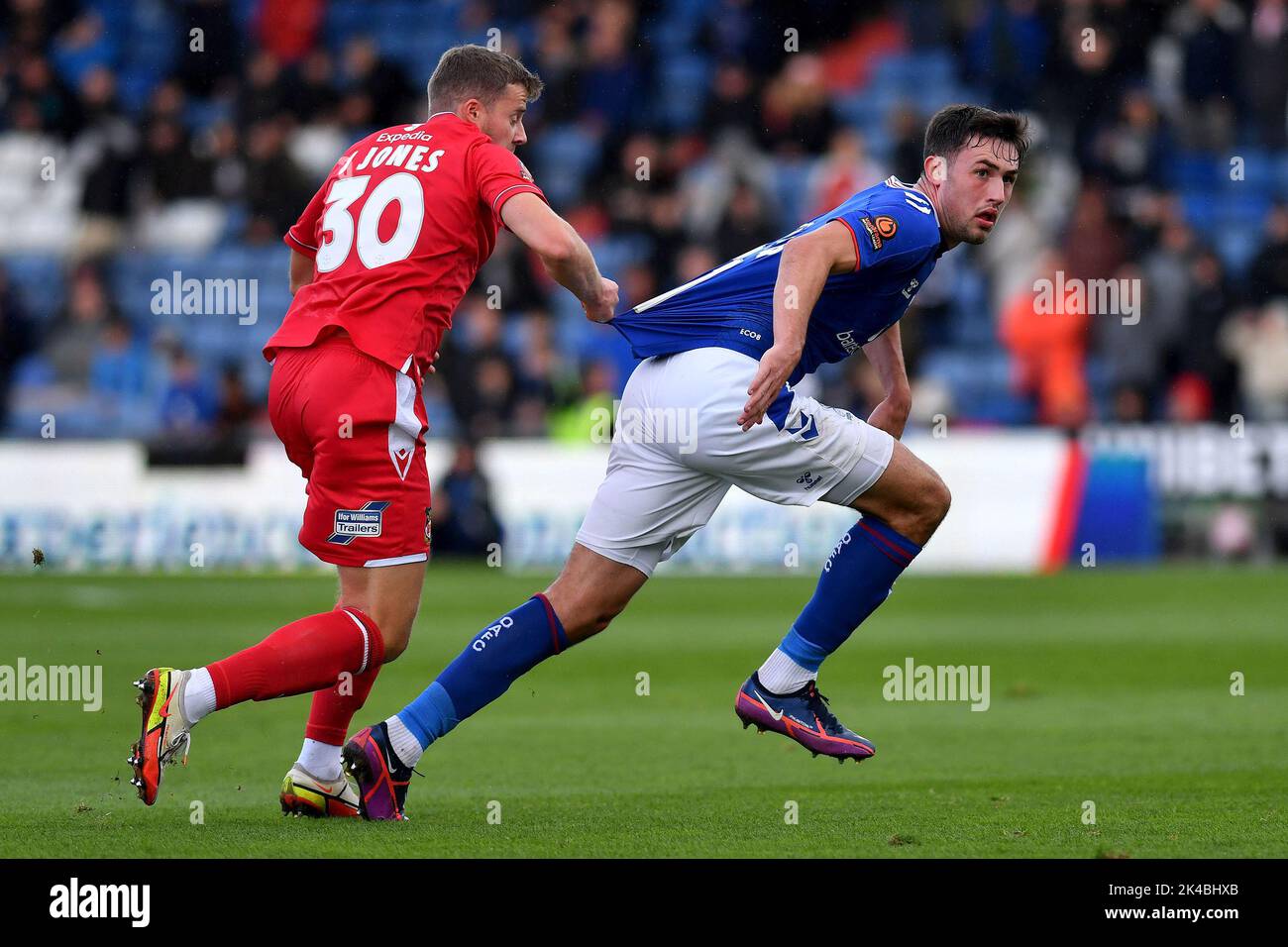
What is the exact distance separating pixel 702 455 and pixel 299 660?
1.35 meters

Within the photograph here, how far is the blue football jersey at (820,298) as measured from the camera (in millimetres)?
5727

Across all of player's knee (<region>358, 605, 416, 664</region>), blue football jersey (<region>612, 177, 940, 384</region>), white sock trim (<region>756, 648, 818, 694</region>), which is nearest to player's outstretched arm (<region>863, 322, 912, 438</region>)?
blue football jersey (<region>612, 177, 940, 384</region>)

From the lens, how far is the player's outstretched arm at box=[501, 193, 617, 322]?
5344mm

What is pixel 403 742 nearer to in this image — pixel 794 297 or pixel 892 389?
pixel 794 297

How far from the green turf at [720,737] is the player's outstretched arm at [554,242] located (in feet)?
5.25

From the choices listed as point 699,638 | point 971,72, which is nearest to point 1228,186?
point 971,72

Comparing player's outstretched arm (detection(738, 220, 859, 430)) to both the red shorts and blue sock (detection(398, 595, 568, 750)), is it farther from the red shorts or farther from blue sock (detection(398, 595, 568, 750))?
the red shorts

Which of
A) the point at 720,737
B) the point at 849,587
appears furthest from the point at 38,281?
the point at 849,587

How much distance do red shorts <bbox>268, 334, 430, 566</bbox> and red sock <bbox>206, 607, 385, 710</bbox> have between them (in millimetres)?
216

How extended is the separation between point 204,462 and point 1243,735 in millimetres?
10232

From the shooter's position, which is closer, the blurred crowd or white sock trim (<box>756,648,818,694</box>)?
white sock trim (<box>756,648,818,694</box>)

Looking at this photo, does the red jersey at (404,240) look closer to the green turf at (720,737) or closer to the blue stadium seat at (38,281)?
the green turf at (720,737)

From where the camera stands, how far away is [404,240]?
5676 mm

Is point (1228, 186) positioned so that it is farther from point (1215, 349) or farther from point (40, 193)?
point (40, 193)
